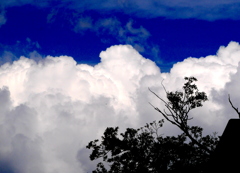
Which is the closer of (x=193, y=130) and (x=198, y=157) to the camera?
(x=198, y=157)

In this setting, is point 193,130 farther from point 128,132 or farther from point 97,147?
point 97,147

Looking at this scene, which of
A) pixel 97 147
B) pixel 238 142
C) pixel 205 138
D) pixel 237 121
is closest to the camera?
pixel 238 142

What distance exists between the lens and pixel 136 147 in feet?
71.2

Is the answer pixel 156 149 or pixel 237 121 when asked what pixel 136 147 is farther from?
pixel 237 121

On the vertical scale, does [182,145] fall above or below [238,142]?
Result: above

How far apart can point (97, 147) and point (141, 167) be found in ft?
12.4

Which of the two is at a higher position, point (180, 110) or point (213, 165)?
point (180, 110)

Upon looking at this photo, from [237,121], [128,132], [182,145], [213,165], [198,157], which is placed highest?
[128,132]

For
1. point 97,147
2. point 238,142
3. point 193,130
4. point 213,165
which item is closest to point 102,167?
point 97,147

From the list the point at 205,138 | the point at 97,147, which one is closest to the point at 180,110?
the point at 205,138

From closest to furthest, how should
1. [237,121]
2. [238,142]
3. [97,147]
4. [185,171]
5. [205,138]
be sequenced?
[238,142], [237,121], [185,171], [97,147], [205,138]

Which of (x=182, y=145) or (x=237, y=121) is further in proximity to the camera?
(x=182, y=145)

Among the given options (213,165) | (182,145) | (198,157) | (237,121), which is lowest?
(213,165)

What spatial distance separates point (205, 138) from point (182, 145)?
242 centimetres
